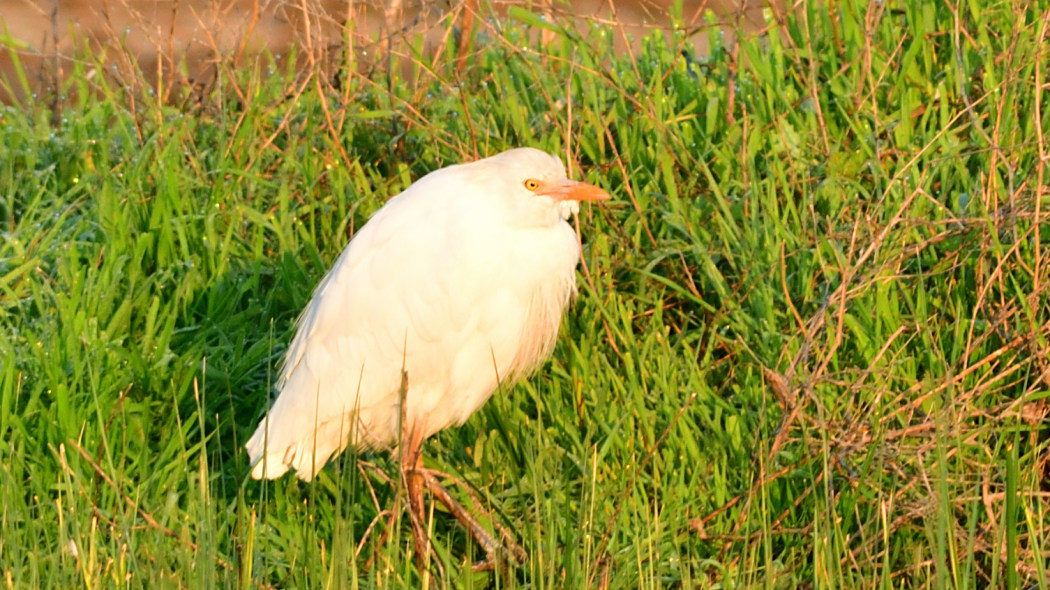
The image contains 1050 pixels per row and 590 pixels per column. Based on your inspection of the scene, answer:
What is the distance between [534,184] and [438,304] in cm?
39

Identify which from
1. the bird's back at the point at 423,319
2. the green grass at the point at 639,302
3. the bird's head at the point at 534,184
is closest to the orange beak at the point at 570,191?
the bird's head at the point at 534,184

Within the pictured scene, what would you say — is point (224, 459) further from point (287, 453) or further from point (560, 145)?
point (560, 145)

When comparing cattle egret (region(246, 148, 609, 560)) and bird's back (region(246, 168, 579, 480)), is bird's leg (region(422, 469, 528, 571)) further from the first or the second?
bird's back (region(246, 168, 579, 480))

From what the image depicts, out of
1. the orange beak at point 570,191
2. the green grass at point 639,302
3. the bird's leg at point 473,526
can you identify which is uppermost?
the orange beak at point 570,191

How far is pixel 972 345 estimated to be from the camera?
11.1 ft

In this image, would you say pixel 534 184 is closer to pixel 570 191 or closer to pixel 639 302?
pixel 570 191

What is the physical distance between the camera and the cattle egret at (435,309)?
342 cm

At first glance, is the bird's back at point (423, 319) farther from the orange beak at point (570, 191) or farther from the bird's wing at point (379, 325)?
the orange beak at point (570, 191)

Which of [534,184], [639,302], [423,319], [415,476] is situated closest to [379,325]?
[423,319]

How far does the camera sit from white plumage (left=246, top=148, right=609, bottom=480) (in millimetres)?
3420

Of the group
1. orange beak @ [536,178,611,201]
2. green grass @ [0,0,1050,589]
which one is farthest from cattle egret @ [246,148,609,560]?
green grass @ [0,0,1050,589]

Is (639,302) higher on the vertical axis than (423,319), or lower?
lower

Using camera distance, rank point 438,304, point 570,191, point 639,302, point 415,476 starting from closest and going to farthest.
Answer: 1. point 570,191
2. point 438,304
3. point 415,476
4. point 639,302

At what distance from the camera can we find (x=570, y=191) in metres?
3.38
